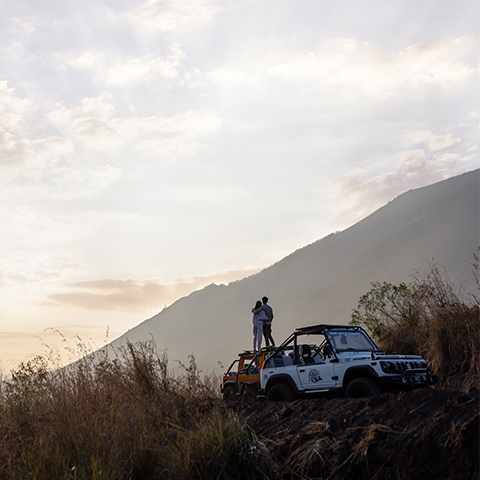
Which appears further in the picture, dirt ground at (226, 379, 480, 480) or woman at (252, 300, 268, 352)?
woman at (252, 300, 268, 352)

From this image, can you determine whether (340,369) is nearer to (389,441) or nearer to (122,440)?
(389,441)

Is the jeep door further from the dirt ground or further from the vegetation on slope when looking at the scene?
the dirt ground

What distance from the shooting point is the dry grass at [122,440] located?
4.53 meters

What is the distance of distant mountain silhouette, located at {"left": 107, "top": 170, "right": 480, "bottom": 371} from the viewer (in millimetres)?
119625

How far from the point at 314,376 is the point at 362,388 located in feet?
3.85

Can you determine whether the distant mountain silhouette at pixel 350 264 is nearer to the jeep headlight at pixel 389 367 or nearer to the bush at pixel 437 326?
the bush at pixel 437 326

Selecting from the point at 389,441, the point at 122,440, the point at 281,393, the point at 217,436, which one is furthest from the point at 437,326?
the point at 122,440

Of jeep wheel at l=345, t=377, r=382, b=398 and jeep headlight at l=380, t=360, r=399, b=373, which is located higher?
jeep headlight at l=380, t=360, r=399, b=373

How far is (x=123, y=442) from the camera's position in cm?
473

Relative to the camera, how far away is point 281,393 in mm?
9359

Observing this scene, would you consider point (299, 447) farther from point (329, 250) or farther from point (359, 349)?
point (329, 250)

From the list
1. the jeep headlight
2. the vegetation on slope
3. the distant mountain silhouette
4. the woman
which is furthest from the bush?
the distant mountain silhouette

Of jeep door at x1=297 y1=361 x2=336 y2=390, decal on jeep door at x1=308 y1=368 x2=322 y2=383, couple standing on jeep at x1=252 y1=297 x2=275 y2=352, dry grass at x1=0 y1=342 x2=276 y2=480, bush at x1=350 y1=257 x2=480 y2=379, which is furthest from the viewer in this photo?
couple standing on jeep at x1=252 y1=297 x2=275 y2=352

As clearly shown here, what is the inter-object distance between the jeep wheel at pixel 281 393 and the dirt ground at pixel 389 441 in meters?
3.65
